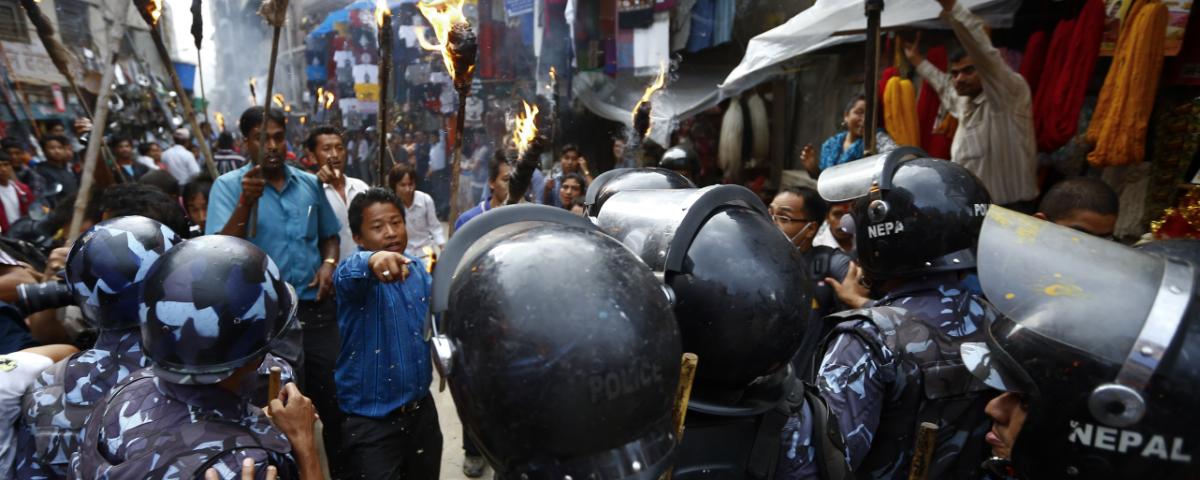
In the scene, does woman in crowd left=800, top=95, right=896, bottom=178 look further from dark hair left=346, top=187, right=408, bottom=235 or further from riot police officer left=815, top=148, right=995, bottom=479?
dark hair left=346, top=187, right=408, bottom=235

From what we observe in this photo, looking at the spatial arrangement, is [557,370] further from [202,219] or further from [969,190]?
[202,219]

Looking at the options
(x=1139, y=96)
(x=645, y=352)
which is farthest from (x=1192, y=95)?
(x=645, y=352)

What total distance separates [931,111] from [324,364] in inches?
213

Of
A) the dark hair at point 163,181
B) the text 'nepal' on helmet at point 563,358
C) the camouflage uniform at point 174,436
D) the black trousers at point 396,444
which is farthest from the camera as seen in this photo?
the dark hair at point 163,181

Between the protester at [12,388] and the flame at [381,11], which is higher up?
the flame at [381,11]

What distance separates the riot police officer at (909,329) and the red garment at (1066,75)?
259 centimetres

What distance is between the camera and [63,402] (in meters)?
2.24

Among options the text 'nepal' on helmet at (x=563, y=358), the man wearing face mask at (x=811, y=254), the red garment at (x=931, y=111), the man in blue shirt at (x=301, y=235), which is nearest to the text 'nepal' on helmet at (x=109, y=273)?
the man in blue shirt at (x=301, y=235)

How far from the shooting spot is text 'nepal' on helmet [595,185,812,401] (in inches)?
62.7

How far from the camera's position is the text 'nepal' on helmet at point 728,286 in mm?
1594

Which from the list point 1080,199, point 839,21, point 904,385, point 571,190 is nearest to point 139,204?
point 904,385

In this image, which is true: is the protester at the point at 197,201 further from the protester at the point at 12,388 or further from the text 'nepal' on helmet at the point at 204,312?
the text 'nepal' on helmet at the point at 204,312

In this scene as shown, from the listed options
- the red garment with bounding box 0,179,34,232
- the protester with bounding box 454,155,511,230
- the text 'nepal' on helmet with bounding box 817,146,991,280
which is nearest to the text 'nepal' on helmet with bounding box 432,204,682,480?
the text 'nepal' on helmet with bounding box 817,146,991,280

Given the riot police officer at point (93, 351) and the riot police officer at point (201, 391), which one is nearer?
the riot police officer at point (201, 391)
